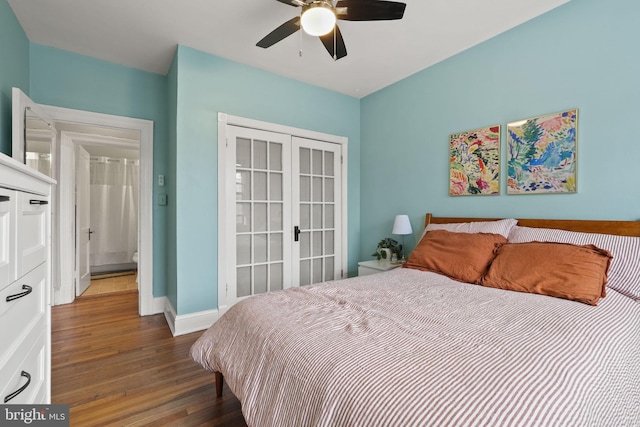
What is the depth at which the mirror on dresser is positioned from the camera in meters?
2.18

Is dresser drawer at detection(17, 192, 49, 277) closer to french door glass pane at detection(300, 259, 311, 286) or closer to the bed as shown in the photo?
the bed

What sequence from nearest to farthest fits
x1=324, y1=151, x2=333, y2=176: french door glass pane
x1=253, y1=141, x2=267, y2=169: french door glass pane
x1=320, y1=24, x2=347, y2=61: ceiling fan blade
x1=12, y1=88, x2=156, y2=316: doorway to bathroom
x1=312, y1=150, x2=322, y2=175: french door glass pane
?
1. x1=320, y1=24, x2=347, y2=61: ceiling fan blade
2. x1=12, y1=88, x2=156, y2=316: doorway to bathroom
3. x1=253, y1=141, x2=267, y2=169: french door glass pane
4. x1=312, y1=150, x2=322, y2=175: french door glass pane
5. x1=324, y1=151, x2=333, y2=176: french door glass pane

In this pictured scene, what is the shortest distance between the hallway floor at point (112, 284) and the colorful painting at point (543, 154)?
4.93m

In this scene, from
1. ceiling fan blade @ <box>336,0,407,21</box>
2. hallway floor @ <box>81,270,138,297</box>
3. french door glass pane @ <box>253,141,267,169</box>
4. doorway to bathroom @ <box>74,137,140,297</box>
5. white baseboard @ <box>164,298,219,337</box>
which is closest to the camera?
ceiling fan blade @ <box>336,0,407,21</box>

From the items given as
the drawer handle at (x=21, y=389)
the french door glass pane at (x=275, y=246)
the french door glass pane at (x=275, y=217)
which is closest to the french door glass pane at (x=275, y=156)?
the french door glass pane at (x=275, y=217)

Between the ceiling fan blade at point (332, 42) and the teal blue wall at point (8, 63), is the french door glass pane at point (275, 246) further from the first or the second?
the teal blue wall at point (8, 63)

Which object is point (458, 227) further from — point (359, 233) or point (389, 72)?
point (389, 72)

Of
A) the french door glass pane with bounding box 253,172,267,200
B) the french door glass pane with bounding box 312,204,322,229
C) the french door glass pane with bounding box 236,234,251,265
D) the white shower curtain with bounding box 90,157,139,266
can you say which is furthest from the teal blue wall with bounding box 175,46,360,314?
the white shower curtain with bounding box 90,157,139,266

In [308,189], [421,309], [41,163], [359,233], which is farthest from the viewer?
[359,233]

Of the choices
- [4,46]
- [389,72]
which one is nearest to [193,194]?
[4,46]

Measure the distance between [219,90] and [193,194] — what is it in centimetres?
109

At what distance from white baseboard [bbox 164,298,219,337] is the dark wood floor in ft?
0.24

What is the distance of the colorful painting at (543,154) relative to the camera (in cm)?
216

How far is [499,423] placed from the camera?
70cm
